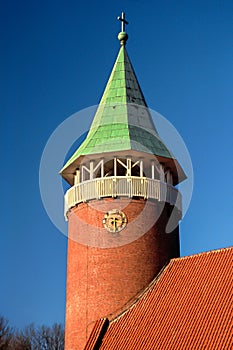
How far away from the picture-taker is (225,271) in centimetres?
2881

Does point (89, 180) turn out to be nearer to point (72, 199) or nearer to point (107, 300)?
point (72, 199)

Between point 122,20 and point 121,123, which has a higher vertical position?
point 122,20

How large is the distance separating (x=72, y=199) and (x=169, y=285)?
691cm

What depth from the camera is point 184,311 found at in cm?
2800

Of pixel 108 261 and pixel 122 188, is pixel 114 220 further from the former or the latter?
pixel 108 261

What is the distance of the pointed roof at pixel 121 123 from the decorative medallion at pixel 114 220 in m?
3.03

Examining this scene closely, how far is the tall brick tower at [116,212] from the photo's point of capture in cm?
3108

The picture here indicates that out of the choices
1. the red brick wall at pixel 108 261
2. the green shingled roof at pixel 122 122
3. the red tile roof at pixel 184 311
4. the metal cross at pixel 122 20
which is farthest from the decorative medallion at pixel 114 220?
the metal cross at pixel 122 20

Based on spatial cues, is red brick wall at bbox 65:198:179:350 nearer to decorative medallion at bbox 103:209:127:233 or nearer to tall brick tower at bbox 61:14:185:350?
tall brick tower at bbox 61:14:185:350

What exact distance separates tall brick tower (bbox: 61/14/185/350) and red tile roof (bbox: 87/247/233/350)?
38.3 inches

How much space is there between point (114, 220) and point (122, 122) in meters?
5.48

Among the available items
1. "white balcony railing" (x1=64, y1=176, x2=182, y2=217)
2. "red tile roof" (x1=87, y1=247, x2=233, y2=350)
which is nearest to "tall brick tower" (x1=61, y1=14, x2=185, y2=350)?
"white balcony railing" (x1=64, y1=176, x2=182, y2=217)

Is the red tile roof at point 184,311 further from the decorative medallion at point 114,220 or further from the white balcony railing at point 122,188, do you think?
the white balcony railing at point 122,188

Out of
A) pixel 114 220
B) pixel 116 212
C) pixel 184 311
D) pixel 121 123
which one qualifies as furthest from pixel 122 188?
pixel 184 311
